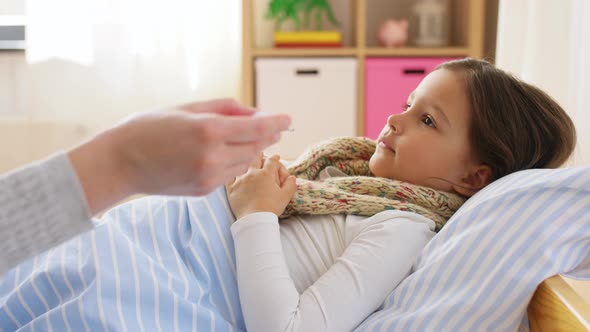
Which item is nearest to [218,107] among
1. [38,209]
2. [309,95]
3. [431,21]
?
[38,209]

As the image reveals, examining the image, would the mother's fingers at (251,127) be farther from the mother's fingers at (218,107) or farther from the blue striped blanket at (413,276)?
the blue striped blanket at (413,276)

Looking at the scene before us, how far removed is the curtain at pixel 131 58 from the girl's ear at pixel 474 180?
2.02 m

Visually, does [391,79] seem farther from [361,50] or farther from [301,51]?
[301,51]

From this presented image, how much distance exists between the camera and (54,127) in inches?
119

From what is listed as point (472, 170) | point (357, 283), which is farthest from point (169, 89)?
point (357, 283)

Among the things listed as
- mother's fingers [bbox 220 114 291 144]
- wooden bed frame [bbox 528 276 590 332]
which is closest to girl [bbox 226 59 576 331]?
wooden bed frame [bbox 528 276 590 332]

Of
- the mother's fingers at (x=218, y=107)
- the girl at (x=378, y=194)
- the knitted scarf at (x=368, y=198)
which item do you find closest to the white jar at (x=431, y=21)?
the girl at (x=378, y=194)

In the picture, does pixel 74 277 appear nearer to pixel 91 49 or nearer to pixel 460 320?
pixel 460 320

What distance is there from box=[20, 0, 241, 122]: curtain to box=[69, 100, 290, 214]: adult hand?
8.25 ft

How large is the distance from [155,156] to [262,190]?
1.52 feet

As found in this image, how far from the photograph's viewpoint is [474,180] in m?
1.16

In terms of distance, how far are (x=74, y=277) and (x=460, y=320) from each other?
51 cm

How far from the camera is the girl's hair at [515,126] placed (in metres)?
1.10

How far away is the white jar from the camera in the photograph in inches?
117
